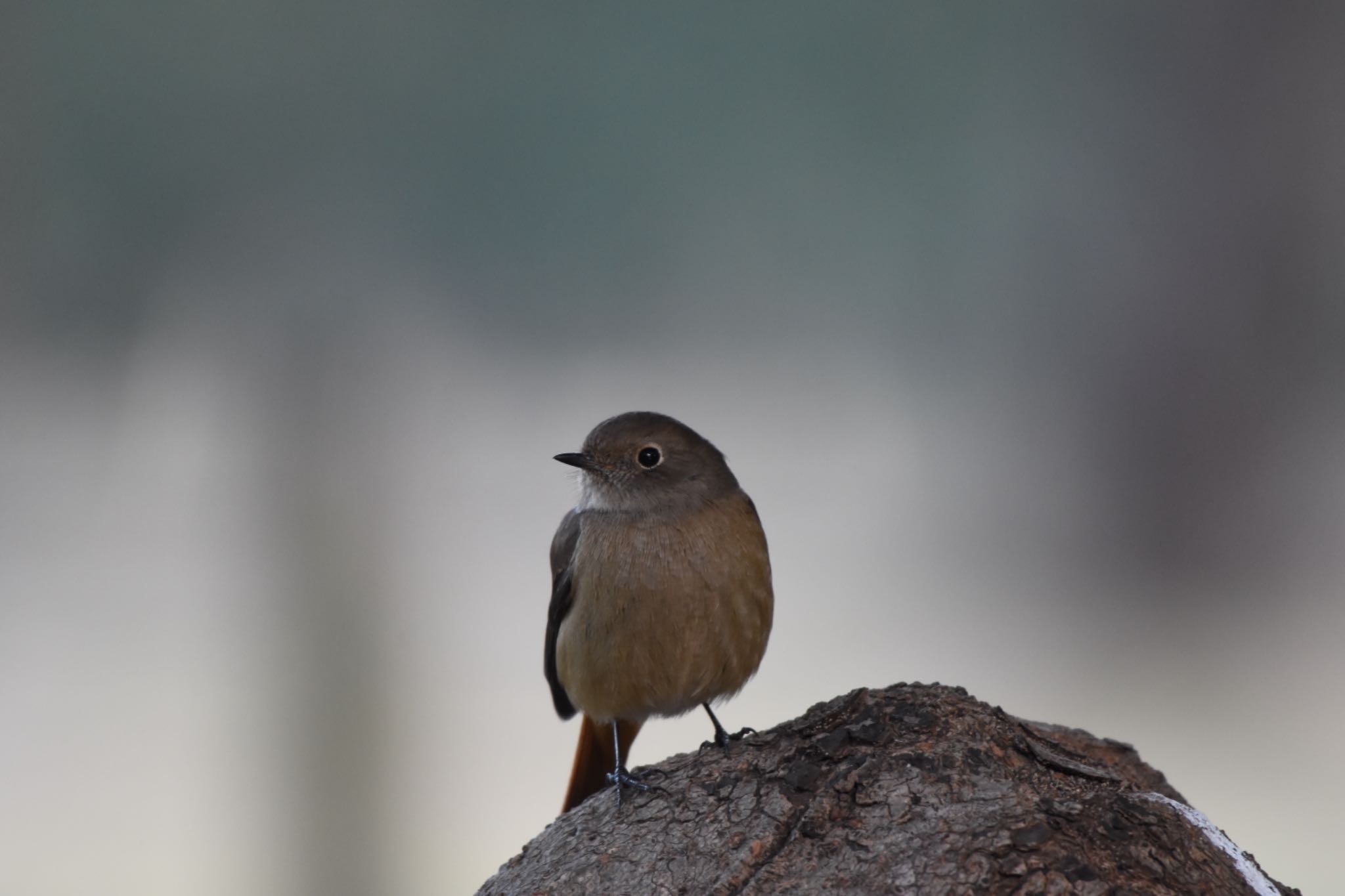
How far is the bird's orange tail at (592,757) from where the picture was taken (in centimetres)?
198

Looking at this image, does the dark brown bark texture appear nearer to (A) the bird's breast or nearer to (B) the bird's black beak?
(A) the bird's breast

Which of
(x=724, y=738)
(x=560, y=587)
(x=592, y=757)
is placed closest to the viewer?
(x=724, y=738)

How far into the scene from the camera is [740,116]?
3211 millimetres

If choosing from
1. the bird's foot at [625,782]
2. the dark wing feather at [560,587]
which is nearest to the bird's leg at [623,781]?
the bird's foot at [625,782]

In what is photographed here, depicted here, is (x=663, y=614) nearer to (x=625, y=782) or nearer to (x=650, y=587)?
(x=650, y=587)

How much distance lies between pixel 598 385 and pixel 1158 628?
1666mm

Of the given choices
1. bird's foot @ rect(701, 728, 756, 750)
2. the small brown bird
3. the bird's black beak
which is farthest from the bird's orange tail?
the bird's black beak

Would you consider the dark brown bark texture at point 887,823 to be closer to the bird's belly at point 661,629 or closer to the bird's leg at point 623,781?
the bird's leg at point 623,781

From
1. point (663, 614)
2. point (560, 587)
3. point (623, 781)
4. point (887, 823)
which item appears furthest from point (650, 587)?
point (887, 823)

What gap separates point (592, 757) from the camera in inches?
78.9

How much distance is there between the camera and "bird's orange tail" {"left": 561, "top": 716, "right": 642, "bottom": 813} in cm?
198

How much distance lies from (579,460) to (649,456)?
108 mm

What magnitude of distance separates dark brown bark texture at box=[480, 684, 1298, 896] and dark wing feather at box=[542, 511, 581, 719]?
0.44m

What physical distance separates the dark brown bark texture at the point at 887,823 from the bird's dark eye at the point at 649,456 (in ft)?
1.82
